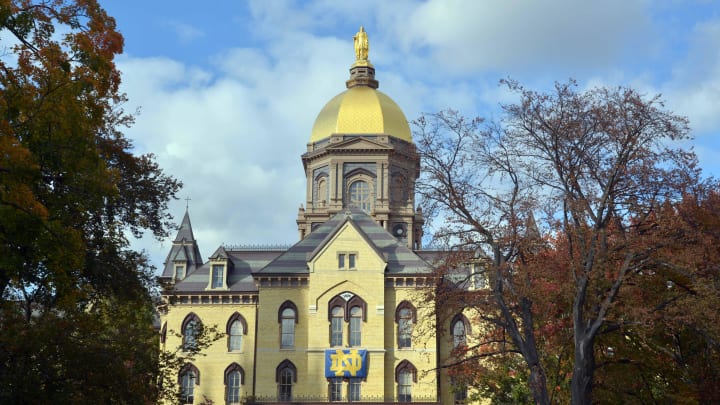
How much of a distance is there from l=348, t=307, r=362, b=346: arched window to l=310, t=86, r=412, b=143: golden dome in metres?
21.6

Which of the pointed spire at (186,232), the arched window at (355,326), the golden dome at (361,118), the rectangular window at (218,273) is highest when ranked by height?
the golden dome at (361,118)

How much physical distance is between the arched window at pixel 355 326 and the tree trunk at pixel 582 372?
27576mm

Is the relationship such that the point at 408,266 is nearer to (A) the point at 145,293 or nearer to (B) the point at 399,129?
(B) the point at 399,129

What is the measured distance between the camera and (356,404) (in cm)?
4828

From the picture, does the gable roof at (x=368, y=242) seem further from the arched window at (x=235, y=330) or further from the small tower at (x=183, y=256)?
the small tower at (x=183, y=256)

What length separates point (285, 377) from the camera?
166ft

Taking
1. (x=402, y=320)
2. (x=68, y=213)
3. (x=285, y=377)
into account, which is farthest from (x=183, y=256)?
(x=68, y=213)

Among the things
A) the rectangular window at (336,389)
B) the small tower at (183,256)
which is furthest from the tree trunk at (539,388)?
the small tower at (183,256)

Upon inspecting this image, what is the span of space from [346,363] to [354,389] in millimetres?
1473

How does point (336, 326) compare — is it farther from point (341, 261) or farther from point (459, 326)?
point (459, 326)

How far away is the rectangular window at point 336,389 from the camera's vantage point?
49.2 m

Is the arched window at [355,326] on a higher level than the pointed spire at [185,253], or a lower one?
lower

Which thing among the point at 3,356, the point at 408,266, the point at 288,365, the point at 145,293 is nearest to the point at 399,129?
the point at 408,266

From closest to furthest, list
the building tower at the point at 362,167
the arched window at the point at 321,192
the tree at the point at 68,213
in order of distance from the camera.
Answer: the tree at the point at 68,213 < the building tower at the point at 362,167 < the arched window at the point at 321,192
